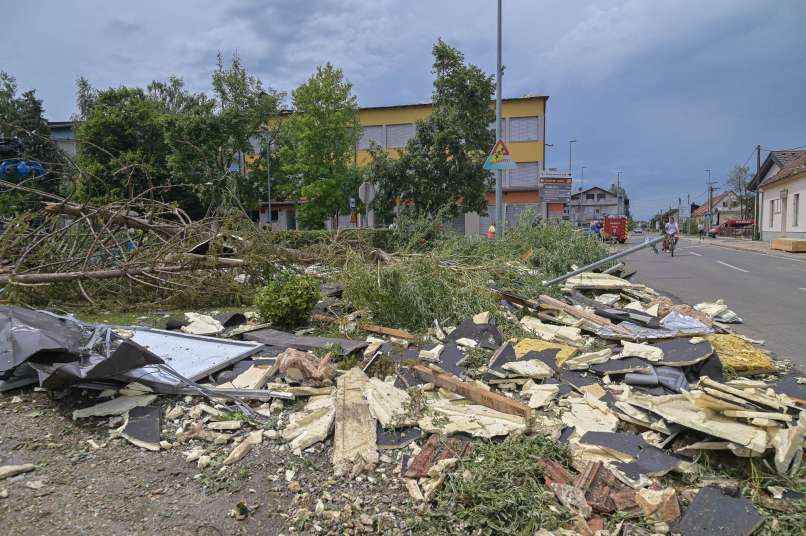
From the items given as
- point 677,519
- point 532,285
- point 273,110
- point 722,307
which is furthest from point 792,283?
point 273,110

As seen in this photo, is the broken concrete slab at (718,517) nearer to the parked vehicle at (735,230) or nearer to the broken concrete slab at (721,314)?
the broken concrete slab at (721,314)

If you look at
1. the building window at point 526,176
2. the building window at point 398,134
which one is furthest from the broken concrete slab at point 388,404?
the building window at point 398,134

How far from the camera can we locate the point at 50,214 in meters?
7.84

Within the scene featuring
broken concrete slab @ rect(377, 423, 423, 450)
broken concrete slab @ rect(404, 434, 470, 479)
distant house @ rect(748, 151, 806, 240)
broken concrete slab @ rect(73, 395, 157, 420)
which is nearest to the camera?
broken concrete slab @ rect(404, 434, 470, 479)

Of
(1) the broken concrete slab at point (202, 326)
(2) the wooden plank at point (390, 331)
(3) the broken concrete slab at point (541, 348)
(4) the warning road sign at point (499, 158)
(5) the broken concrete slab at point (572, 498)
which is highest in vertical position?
(4) the warning road sign at point (499, 158)

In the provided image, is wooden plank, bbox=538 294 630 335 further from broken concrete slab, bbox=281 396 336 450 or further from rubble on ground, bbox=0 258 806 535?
broken concrete slab, bbox=281 396 336 450

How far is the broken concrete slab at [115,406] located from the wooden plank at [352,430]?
5.05 feet

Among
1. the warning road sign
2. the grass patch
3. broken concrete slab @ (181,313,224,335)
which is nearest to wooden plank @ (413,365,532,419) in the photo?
the grass patch

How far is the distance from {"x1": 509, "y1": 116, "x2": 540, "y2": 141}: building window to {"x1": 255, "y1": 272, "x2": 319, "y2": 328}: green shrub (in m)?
35.2

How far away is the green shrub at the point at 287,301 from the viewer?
6.27 metres

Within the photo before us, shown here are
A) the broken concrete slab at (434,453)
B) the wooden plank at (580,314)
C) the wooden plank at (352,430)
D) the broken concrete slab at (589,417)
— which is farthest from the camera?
the wooden plank at (580,314)

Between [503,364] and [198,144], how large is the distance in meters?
23.8

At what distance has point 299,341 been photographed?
544 cm

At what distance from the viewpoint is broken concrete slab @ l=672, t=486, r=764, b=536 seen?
91.4 inches
